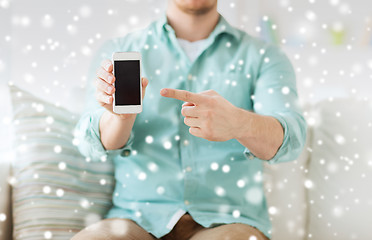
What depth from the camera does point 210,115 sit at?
84 centimetres

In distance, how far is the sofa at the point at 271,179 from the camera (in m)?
1.10

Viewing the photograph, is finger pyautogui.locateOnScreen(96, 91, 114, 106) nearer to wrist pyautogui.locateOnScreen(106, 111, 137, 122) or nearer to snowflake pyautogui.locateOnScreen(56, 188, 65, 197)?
wrist pyautogui.locateOnScreen(106, 111, 137, 122)

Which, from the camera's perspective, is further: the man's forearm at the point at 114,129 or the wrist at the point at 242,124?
the man's forearm at the point at 114,129

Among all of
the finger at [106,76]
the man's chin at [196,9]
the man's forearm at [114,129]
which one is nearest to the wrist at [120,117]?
the man's forearm at [114,129]

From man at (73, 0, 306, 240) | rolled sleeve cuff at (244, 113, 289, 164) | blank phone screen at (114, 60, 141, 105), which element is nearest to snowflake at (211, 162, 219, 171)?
man at (73, 0, 306, 240)

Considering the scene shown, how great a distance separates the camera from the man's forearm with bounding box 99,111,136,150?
3.29 feet

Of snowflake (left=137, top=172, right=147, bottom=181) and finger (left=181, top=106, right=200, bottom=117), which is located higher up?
finger (left=181, top=106, right=200, bottom=117)

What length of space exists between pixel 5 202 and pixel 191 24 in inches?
31.5

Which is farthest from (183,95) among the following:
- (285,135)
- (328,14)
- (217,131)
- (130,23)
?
(328,14)

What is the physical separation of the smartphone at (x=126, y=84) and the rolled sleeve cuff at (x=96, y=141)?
8.3 inches

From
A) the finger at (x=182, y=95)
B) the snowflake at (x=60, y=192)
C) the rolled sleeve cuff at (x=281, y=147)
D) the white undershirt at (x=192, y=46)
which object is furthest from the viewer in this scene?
the white undershirt at (x=192, y=46)

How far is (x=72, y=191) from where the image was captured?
114cm

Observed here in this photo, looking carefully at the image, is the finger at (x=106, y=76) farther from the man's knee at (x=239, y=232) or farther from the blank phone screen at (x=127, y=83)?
the man's knee at (x=239, y=232)

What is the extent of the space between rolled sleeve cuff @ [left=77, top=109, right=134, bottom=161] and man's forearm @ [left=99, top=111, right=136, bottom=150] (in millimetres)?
12
